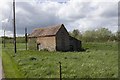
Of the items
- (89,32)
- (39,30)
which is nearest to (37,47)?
(39,30)

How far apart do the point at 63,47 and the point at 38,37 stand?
8092mm

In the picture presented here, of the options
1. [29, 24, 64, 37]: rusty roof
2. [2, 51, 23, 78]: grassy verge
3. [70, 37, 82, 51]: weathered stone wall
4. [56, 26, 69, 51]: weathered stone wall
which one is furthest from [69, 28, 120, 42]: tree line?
[2, 51, 23, 78]: grassy verge

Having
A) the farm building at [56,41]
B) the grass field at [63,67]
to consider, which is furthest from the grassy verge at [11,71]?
the farm building at [56,41]

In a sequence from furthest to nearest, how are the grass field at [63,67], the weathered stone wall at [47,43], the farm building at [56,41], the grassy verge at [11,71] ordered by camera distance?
the farm building at [56,41]
the weathered stone wall at [47,43]
the grass field at [63,67]
the grassy verge at [11,71]

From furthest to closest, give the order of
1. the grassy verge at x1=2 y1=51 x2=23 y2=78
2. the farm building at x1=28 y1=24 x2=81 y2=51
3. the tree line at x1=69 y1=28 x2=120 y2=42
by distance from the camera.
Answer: the tree line at x1=69 y1=28 x2=120 y2=42 < the farm building at x1=28 y1=24 x2=81 y2=51 < the grassy verge at x1=2 y1=51 x2=23 y2=78

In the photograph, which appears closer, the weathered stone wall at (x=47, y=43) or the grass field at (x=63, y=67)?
the grass field at (x=63, y=67)

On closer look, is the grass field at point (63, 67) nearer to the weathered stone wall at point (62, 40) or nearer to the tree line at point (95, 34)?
the weathered stone wall at point (62, 40)

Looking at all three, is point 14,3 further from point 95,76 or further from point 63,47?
point 95,76

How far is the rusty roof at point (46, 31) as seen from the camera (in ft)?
172

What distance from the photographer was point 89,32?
91.6 m

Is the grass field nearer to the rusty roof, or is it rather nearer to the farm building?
the farm building

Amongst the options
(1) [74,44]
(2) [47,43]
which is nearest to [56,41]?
(2) [47,43]

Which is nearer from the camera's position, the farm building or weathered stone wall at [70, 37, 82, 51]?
the farm building

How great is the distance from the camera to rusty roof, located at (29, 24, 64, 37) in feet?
172
